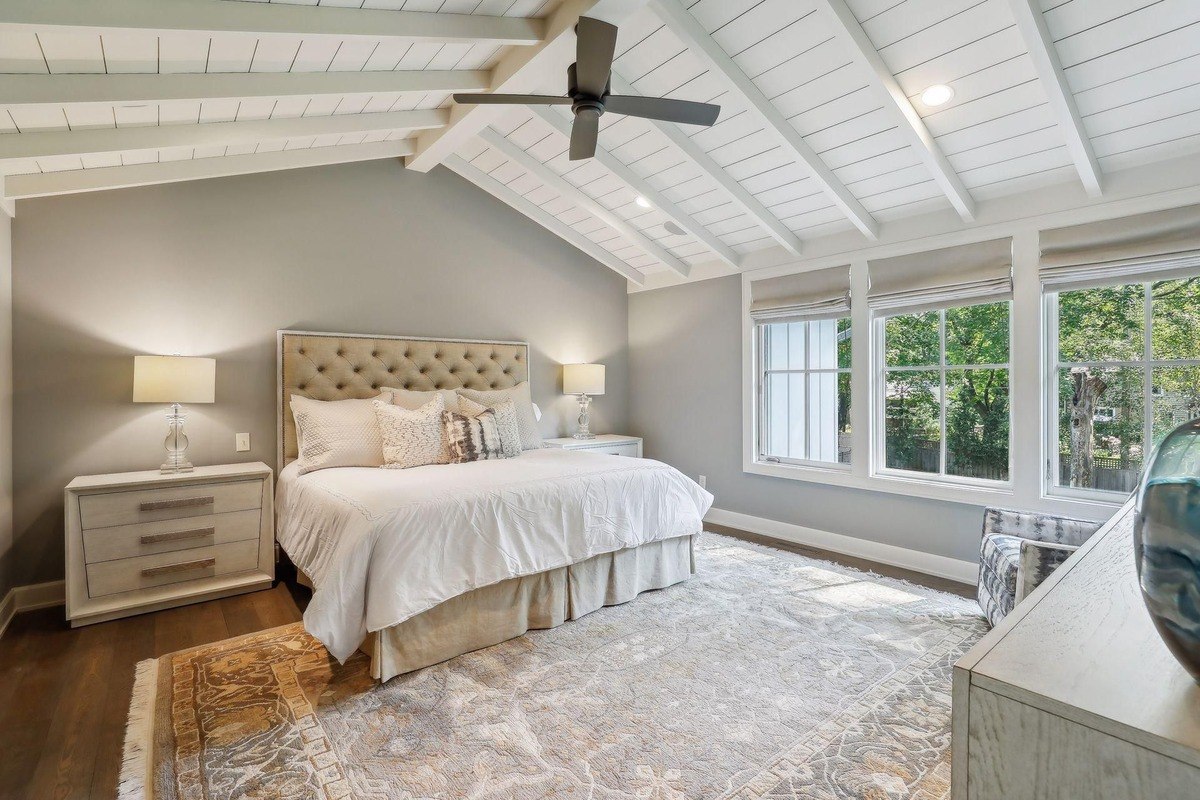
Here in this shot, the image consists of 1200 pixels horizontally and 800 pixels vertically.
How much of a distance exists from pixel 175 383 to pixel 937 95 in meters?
3.97

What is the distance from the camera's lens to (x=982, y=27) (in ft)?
7.44

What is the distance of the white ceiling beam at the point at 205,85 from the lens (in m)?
2.04

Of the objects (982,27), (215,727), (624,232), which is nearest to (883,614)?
(982,27)

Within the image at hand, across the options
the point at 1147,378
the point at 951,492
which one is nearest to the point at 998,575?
the point at 951,492

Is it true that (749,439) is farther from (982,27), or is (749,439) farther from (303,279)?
(303,279)

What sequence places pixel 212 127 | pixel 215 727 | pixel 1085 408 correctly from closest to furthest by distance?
pixel 215 727, pixel 212 127, pixel 1085 408

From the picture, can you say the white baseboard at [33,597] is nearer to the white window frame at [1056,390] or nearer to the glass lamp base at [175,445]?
the glass lamp base at [175,445]

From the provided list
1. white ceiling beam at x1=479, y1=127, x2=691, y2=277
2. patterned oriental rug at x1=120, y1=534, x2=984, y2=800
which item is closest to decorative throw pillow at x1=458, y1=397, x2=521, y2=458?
patterned oriental rug at x1=120, y1=534, x2=984, y2=800

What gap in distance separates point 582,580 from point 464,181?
3.17 meters

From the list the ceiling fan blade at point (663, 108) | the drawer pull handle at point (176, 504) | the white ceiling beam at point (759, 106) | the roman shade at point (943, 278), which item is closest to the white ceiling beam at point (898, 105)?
the roman shade at point (943, 278)

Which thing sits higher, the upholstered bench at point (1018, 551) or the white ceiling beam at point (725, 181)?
the white ceiling beam at point (725, 181)

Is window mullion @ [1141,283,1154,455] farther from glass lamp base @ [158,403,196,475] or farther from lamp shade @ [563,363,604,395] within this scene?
glass lamp base @ [158,403,196,475]

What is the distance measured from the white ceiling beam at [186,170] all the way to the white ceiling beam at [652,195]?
45.9 inches

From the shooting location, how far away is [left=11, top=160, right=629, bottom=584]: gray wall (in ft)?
9.66
